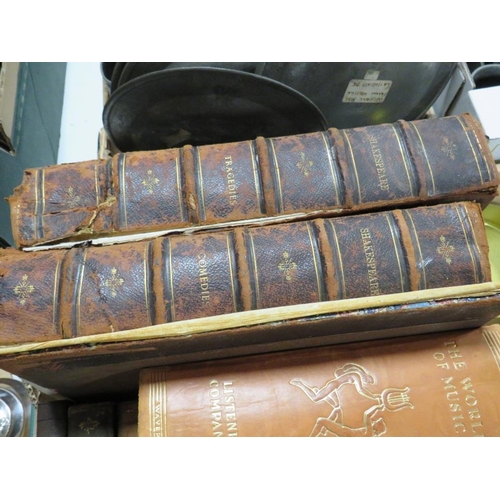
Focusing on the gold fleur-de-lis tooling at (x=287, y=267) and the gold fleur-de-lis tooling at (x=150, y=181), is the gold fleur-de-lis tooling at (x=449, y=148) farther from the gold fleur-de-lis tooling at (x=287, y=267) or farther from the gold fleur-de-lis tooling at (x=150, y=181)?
the gold fleur-de-lis tooling at (x=150, y=181)

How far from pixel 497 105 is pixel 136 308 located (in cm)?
94

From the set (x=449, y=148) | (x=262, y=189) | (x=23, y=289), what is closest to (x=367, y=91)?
(x=449, y=148)

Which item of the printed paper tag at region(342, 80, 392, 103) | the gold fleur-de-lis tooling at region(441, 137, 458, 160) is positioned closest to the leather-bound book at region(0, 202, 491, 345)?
the gold fleur-de-lis tooling at region(441, 137, 458, 160)

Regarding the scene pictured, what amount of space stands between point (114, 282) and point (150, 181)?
197mm

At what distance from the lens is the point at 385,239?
0.72m

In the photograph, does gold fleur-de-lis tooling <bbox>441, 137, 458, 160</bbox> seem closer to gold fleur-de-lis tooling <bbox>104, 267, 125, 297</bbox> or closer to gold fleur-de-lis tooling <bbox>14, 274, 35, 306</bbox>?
gold fleur-de-lis tooling <bbox>104, 267, 125, 297</bbox>

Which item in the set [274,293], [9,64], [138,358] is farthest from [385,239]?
[9,64]

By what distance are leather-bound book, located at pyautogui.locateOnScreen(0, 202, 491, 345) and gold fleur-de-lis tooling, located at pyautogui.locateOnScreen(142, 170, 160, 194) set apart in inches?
4.5

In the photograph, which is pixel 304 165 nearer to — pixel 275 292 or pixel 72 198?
pixel 275 292

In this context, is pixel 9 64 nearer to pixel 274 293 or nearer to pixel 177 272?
pixel 177 272

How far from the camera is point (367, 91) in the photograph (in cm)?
106

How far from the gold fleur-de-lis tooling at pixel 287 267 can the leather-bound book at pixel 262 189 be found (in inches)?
3.8

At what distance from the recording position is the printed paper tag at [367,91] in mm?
1038
